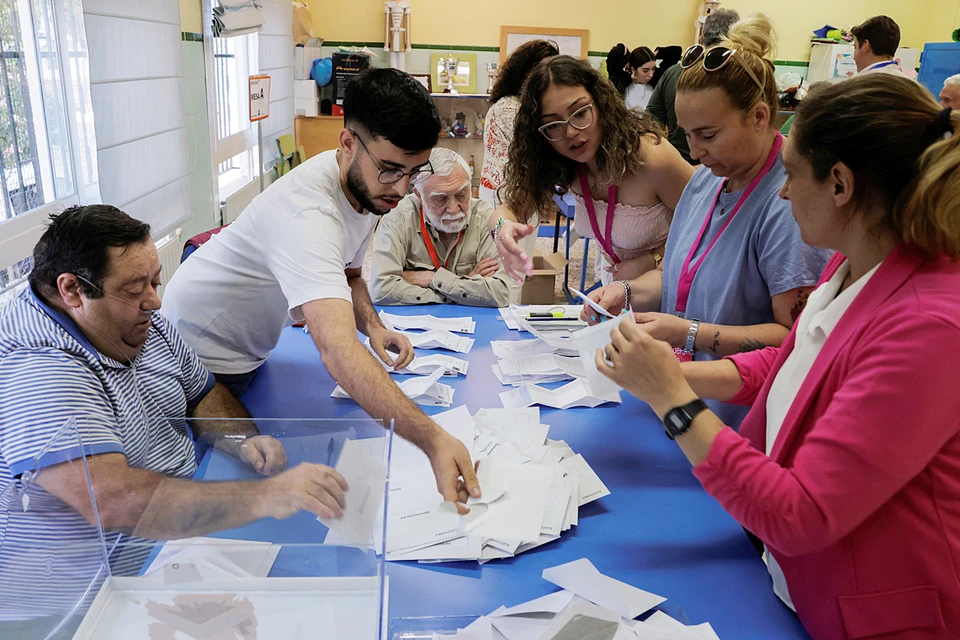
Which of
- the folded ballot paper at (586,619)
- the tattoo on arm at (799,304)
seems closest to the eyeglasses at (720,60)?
the tattoo on arm at (799,304)

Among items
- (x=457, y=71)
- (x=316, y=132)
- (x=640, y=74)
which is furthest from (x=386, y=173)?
(x=457, y=71)

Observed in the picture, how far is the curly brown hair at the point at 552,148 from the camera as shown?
83.9 inches

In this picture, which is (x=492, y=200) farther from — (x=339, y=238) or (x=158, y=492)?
(x=158, y=492)

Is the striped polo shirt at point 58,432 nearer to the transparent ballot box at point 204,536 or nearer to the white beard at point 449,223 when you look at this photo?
the transparent ballot box at point 204,536

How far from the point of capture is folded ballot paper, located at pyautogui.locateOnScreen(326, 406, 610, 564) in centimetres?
130

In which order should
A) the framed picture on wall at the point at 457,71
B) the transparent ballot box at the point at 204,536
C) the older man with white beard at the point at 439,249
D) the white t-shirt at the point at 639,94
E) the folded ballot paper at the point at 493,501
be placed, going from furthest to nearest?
1. the framed picture on wall at the point at 457,71
2. the white t-shirt at the point at 639,94
3. the older man with white beard at the point at 439,249
4. the folded ballot paper at the point at 493,501
5. the transparent ballot box at the point at 204,536

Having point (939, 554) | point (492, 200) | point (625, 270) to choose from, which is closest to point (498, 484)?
point (939, 554)

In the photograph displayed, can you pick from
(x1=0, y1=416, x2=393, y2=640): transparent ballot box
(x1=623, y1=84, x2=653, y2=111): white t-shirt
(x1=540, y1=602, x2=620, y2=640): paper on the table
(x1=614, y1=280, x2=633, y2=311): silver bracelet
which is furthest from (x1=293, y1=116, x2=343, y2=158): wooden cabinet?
(x1=540, y1=602, x2=620, y2=640): paper on the table

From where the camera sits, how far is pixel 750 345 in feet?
5.39

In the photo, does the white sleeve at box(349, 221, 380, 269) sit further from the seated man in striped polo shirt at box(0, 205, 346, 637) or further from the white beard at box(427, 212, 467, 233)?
the white beard at box(427, 212, 467, 233)

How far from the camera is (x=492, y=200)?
418 cm

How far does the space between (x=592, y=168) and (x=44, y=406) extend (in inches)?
67.3

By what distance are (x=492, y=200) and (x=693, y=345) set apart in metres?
2.63

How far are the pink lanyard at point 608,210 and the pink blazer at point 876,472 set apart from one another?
1.31 meters
